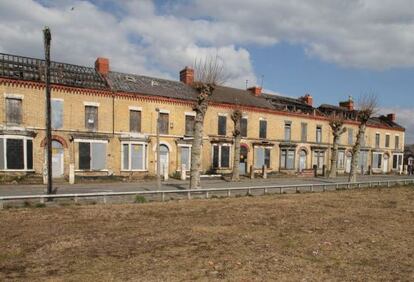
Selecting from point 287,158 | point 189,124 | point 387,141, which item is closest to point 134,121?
point 189,124

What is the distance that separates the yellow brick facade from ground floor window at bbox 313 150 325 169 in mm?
2306

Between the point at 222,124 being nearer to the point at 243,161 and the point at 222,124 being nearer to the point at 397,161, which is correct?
the point at 243,161

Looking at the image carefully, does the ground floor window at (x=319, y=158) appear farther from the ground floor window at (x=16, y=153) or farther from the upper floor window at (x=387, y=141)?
the ground floor window at (x=16, y=153)

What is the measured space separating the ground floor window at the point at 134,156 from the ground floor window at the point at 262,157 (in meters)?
12.5

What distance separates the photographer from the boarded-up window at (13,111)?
24.2 meters

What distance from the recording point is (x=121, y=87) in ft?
96.3

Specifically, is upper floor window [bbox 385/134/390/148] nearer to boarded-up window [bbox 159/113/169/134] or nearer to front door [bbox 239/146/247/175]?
front door [bbox 239/146/247/175]

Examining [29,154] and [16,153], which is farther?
[29,154]

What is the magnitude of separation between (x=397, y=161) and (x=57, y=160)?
4820cm

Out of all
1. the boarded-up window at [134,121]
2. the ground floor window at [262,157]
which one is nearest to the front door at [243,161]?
the ground floor window at [262,157]

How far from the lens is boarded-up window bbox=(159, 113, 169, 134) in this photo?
30.5 m

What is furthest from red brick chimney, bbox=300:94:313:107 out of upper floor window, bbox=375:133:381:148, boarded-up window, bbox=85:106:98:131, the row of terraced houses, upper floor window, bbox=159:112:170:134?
boarded-up window, bbox=85:106:98:131

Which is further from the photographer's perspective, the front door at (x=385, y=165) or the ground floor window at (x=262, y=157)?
the front door at (x=385, y=165)

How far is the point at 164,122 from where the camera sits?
3070 cm
